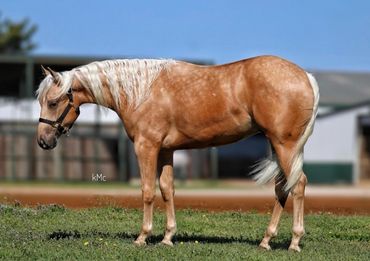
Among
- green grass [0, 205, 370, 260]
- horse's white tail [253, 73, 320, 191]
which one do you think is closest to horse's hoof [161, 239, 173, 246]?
green grass [0, 205, 370, 260]

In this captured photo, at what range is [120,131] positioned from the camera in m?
42.0

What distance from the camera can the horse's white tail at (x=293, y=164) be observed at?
9.32m

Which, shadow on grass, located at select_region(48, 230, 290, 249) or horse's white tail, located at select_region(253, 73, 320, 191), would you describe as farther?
shadow on grass, located at select_region(48, 230, 290, 249)

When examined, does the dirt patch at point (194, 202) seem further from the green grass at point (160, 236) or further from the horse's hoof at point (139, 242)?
the horse's hoof at point (139, 242)

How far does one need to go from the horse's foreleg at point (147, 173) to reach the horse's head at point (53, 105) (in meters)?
1.04

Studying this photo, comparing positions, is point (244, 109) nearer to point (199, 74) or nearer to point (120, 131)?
point (199, 74)

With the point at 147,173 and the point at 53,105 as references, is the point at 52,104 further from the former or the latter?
the point at 147,173

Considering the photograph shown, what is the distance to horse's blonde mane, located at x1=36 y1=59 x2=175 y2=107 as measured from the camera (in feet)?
32.4

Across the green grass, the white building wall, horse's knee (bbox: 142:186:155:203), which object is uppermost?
horse's knee (bbox: 142:186:155:203)

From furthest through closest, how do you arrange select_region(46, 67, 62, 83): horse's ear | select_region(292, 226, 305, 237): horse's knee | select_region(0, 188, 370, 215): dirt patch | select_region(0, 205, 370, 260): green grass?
select_region(0, 188, 370, 215): dirt patch
select_region(46, 67, 62, 83): horse's ear
select_region(292, 226, 305, 237): horse's knee
select_region(0, 205, 370, 260): green grass

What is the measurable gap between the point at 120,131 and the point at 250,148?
30.4 feet

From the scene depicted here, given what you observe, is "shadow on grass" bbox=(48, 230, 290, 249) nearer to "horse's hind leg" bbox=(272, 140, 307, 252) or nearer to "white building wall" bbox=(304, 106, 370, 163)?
"horse's hind leg" bbox=(272, 140, 307, 252)

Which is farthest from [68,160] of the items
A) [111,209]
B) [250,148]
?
[111,209]

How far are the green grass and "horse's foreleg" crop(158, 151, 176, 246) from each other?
0.26 metres
